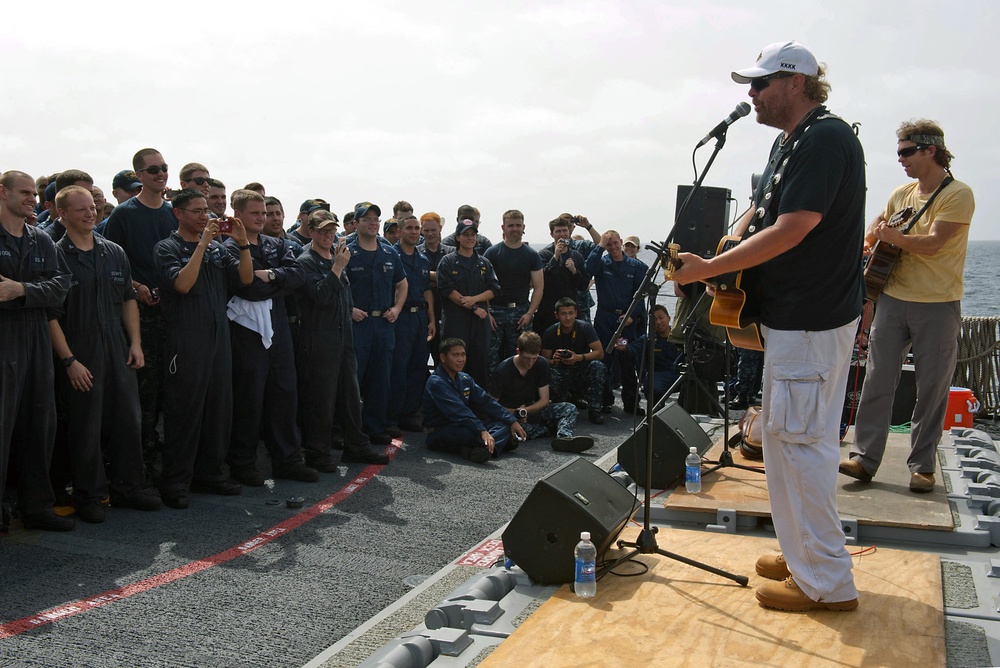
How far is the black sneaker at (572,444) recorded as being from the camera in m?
8.50

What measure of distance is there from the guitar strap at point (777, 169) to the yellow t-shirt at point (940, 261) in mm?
2030

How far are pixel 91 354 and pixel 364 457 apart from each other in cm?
250

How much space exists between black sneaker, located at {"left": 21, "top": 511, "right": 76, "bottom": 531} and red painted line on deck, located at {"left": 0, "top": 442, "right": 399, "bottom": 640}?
1.01m

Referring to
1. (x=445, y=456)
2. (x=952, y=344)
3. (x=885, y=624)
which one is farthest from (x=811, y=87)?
(x=445, y=456)

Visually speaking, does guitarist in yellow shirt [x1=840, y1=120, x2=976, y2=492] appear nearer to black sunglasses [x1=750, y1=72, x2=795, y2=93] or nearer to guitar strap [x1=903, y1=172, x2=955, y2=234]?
guitar strap [x1=903, y1=172, x2=955, y2=234]

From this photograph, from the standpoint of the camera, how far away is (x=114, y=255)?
19.9 feet

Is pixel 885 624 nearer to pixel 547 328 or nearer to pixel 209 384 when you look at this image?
pixel 209 384

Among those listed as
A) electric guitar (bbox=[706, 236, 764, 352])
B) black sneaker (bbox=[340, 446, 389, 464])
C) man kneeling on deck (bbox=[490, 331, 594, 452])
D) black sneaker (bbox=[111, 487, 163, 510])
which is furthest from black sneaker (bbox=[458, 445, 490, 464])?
electric guitar (bbox=[706, 236, 764, 352])

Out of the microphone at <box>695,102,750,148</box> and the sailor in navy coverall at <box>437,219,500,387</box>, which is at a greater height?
the microphone at <box>695,102,750,148</box>

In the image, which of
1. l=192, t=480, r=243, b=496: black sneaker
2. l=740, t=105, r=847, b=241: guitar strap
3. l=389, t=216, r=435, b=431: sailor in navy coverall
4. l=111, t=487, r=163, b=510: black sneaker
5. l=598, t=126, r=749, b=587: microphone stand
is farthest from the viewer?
l=389, t=216, r=435, b=431: sailor in navy coverall

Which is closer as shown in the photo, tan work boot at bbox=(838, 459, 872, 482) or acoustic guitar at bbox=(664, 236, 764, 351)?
acoustic guitar at bbox=(664, 236, 764, 351)

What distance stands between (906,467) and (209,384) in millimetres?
4701

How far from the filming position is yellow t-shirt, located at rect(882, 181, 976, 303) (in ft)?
17.8

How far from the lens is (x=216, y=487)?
661 centimetres
